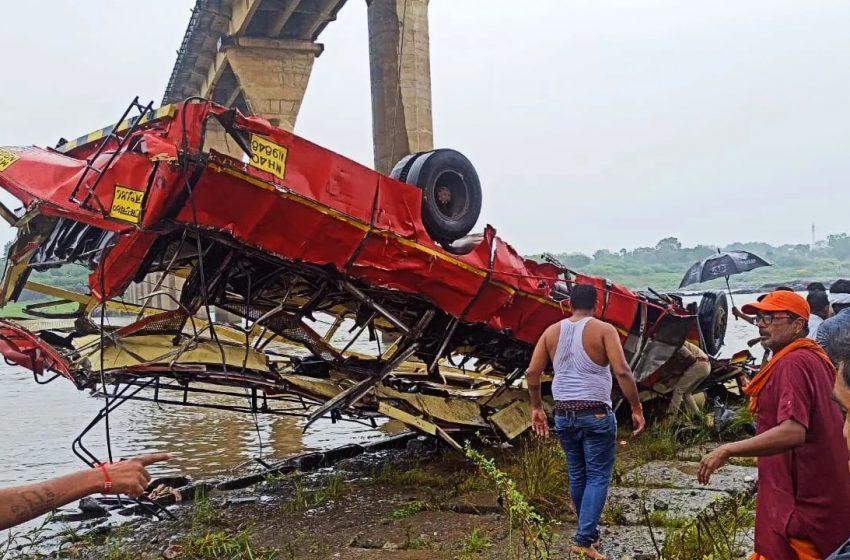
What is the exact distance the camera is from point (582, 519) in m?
4.20

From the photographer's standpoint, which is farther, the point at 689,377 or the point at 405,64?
the point at 405,64

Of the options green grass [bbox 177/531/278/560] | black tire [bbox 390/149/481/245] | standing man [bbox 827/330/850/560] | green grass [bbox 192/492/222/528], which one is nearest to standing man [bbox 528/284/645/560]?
black tire [bbox 390/149/481/245]

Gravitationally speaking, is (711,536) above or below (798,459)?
below

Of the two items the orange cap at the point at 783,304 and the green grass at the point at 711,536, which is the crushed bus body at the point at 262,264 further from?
the orange cap at the point at 783,304

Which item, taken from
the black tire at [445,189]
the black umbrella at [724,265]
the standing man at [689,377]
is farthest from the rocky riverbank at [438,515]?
the black umbrella at [724,265]

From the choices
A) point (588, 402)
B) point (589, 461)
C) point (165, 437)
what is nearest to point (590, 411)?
point (588, 402)

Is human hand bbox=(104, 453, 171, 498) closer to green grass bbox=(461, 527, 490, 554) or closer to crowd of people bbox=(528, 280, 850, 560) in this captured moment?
crowd of people bbox=(528, 280, 850, 560)

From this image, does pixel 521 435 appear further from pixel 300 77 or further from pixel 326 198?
pixel 300 77

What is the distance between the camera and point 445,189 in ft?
20.4

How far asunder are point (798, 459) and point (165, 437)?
354 inches

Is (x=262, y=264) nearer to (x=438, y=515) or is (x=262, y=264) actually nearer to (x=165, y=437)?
(x=438, y=515)

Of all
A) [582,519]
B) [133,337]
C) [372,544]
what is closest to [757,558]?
[582,519]

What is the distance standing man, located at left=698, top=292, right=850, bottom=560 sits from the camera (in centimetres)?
258

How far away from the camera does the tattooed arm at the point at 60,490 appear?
2129 millimetres
